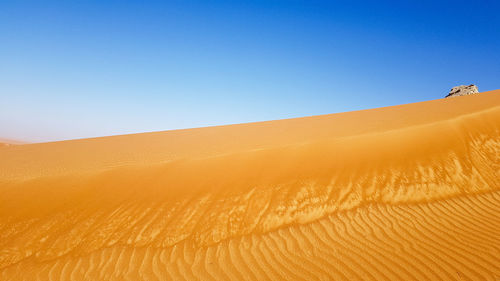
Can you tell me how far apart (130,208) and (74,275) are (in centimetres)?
149

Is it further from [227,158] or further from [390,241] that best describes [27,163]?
[390,241]

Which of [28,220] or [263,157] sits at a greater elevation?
[263,157]

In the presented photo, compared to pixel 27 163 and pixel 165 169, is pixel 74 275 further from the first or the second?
pixel 27 163

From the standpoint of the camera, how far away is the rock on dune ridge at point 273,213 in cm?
344

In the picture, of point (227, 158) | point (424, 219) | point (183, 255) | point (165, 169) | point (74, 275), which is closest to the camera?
point (74, 275)

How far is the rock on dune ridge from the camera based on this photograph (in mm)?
3436

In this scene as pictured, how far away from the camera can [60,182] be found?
5660 millimetres

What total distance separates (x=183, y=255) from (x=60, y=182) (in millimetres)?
4096

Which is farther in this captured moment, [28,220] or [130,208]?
[130,208]

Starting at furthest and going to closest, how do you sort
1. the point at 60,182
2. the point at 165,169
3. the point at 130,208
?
1. the point at 165,169
2. the point at 60,182
3. the point at 130,208

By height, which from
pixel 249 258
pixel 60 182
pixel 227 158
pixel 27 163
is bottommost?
pixel 249 258

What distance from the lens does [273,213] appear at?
15.4ft

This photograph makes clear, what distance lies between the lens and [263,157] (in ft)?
21.1

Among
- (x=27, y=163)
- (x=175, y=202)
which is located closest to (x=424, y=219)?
(x=175, y=202)
